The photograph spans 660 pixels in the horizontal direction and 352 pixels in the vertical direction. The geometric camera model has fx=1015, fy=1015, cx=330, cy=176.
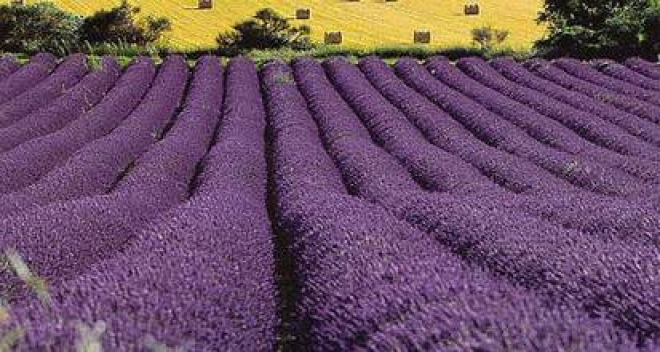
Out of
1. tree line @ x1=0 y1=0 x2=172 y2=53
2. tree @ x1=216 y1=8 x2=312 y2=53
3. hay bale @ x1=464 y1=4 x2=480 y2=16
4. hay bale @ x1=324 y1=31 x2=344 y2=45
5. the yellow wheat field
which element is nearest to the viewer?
tree line @ x1=0 y1=0 x2=172 y2=53

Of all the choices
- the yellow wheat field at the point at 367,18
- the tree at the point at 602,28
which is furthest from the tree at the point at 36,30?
the tree at the point at 602,28

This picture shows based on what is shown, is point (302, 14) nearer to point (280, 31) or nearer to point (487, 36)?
point (280, 31)

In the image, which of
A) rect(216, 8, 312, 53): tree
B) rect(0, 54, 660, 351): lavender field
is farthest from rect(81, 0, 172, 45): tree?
rect(0, 54, 660, 351): lavender field

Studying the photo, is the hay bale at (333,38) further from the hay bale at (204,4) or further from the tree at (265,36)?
the hay bale at (204,4)

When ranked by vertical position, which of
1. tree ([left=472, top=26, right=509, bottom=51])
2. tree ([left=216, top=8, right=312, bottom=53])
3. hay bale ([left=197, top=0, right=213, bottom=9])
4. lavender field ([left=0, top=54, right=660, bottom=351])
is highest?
lavender field ([left=0, top=54, right=660, bottom=351])

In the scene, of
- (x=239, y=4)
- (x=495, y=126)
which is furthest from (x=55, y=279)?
(x=239, y=4)

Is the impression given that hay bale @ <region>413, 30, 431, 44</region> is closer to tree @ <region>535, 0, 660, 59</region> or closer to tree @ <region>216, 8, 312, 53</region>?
tree @ <region>216, 8, 312, 53</region>
